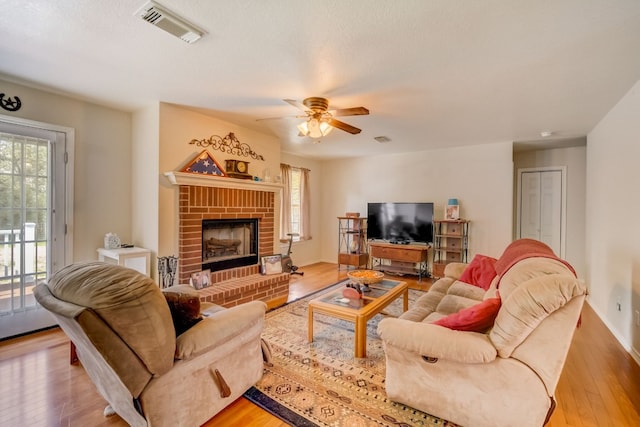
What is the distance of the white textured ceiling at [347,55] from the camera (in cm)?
167

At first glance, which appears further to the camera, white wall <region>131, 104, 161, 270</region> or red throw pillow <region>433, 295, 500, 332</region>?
white wall <region>131, 104, 161, 270</region>

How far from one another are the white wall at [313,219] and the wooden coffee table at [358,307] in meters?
3.25

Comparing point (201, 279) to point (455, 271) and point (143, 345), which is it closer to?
point (143, 345)

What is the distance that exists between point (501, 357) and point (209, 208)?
321cm

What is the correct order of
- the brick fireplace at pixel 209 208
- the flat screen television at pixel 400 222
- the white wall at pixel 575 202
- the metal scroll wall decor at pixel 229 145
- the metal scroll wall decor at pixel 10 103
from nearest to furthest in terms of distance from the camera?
1. the metal scroll wall decor at pixel 10 103
2. the brick fireplace at pixel 209 208
3. the metal scroll wall decor at pixel 229 145
4. the white wall at pixel 575 202
5. the flat screen television at pixel 400 222

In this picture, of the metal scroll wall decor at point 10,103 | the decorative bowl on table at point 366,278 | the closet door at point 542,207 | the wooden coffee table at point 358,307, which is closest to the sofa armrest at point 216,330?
the wooden coffee table at point 358,307

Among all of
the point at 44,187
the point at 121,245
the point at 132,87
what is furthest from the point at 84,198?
the point at 132,87

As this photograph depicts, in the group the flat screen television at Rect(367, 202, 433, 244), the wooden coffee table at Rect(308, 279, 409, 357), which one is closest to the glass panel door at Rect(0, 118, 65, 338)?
the wooden coffee table at Rect(308, 279, 409, 357)

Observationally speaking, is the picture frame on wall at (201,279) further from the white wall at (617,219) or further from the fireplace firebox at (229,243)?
the white wall at (617,219)

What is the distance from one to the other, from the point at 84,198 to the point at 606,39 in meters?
4.88

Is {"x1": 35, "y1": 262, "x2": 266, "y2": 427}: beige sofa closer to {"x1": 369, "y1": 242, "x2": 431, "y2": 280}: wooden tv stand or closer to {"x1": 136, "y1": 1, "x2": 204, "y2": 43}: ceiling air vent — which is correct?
{"x1": 136, "y1": 1, "x2": 204, "y2": 43}: ceiling air vent

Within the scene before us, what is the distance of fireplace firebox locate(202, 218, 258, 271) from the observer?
3695 millimetres

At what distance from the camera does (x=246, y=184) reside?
154 inches

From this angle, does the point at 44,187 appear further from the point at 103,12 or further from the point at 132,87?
the point at 103,12
